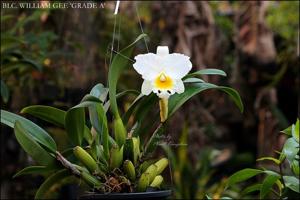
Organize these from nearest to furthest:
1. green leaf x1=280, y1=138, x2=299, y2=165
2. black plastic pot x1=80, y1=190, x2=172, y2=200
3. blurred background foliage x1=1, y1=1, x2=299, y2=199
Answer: black plastic pot x1=80, y1=190, x2=172, y2=200 → green leaf x1=280, y1=138, x2=299, y2=165 → blurred background foliage x1=1, y1=1, x2=299, y2=199

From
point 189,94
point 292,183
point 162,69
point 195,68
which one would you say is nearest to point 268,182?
point 292,183

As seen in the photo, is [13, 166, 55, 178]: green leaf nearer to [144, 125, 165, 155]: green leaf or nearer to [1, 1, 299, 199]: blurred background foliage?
[144, 125, 165, 155]: green leaf

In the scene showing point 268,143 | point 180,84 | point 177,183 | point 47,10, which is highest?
point 47,10

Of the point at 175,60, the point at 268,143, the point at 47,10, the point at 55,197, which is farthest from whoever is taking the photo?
the point at 268,143

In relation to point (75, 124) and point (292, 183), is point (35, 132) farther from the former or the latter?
point (292, 183)

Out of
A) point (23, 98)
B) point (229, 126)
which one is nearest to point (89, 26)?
point (23, 98)

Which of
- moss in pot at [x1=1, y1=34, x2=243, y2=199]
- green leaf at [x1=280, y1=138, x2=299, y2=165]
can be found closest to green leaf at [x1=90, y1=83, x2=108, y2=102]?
moss in pot at [x1=1, y1=34, x2=243, y2=199]

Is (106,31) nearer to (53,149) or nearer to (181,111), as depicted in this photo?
(181,111)
